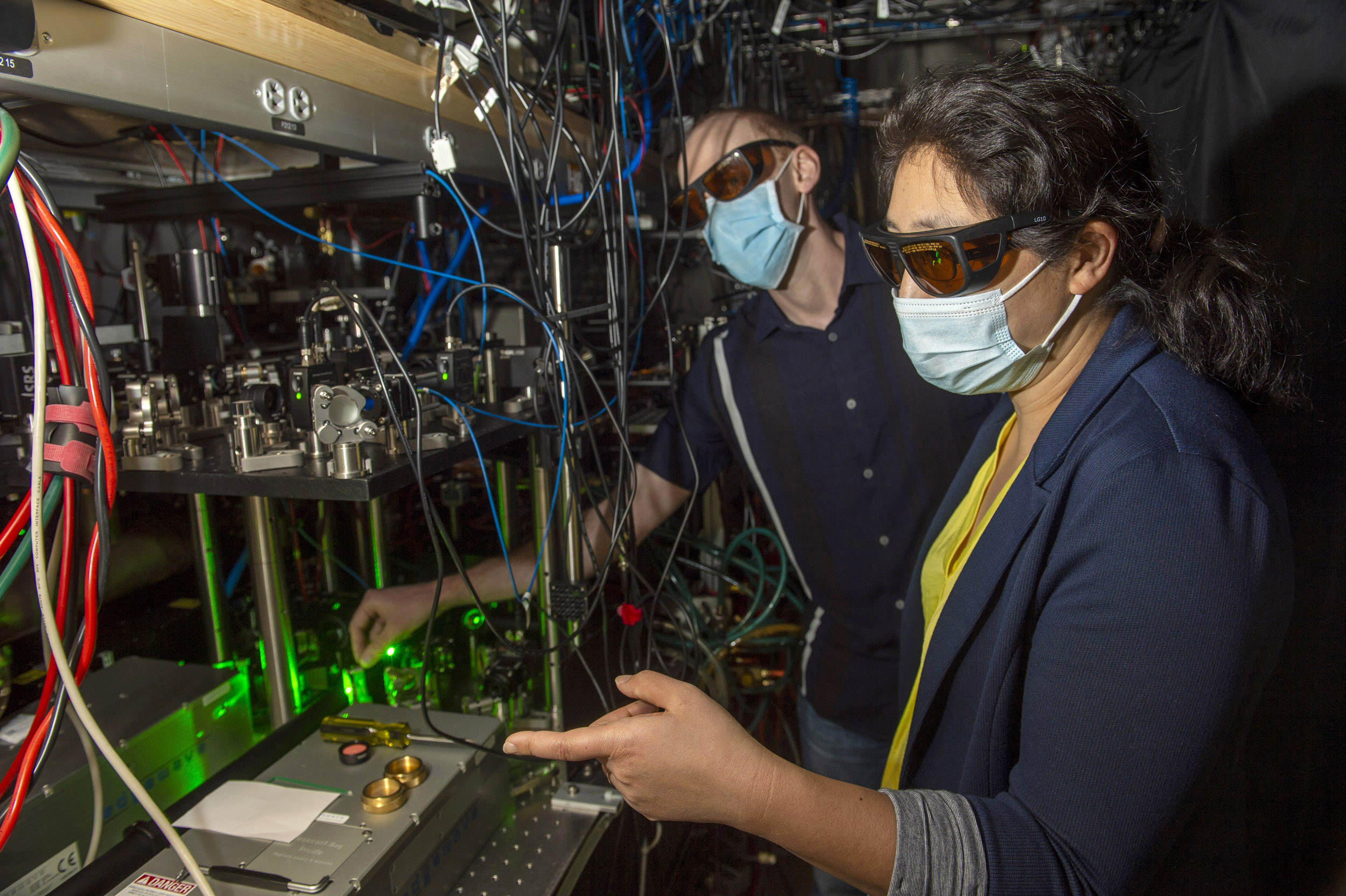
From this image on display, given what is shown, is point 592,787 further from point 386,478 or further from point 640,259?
point 640,259

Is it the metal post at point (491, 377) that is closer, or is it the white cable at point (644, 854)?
the metal post at point (491, 377)

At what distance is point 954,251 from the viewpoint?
937 mm

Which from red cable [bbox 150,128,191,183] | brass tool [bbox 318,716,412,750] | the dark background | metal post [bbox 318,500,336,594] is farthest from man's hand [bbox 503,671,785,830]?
red cable [bbox 150,128,191,183]

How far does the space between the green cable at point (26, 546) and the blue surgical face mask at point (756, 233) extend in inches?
50.0

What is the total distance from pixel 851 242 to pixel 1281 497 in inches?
41.6

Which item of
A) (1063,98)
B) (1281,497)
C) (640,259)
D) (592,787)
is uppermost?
(1063,98)

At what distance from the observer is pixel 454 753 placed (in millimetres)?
1062

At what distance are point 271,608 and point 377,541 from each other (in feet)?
1.49

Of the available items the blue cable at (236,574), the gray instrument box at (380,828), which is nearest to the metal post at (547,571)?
the gray instrument box at (380,828)

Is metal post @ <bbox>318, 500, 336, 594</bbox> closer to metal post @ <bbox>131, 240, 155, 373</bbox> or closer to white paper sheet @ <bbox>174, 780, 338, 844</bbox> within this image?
metal post @ <bbox>131, 240, 155, 373</bbox>

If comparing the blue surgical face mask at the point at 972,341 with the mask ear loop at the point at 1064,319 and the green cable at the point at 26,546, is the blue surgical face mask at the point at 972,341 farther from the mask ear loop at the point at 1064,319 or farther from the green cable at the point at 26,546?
the green cable at the point at 26,546

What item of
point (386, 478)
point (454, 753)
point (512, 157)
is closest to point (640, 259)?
point (512, 157)

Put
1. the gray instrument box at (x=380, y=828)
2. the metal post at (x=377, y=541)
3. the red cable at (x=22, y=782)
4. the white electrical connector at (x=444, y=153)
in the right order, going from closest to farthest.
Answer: the red cable at (x=22, y=782)
the gray instrument box at (x=380, y=828)
the white electrical connector at (x=444, y=153)
the metal post at (x=377, y=541)

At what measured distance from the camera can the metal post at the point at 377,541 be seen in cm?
172
